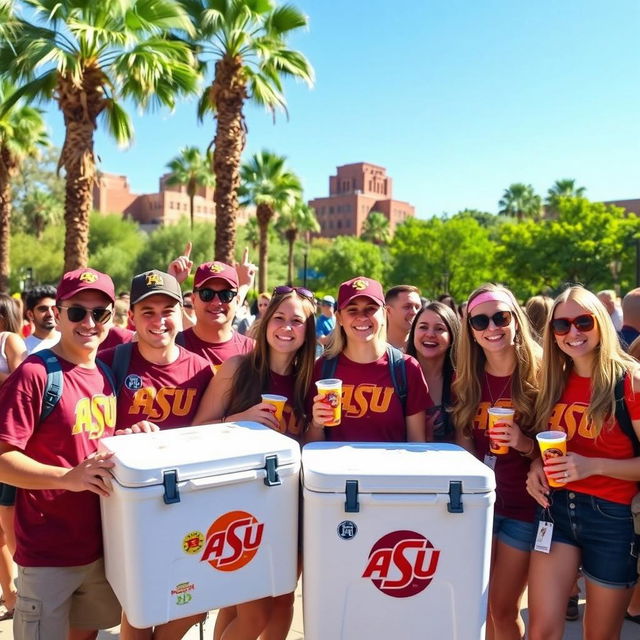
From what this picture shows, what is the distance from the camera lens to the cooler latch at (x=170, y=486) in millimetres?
2088

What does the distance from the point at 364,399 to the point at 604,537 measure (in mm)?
1263

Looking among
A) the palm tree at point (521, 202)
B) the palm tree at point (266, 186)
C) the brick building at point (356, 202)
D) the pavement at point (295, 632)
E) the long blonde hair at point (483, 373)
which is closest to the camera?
the long blonde hair at point (483, 373)

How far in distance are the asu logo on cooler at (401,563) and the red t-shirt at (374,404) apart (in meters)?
0.81

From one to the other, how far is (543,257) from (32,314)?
34404 mm

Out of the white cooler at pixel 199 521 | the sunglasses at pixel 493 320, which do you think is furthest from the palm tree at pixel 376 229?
the white cooler at pixel 199 521

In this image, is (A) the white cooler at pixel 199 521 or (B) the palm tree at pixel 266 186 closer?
(A) the white cooler at pixel 199 521

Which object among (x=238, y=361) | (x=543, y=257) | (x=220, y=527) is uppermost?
(x=543, y=257)

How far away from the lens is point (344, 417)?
9.96ft

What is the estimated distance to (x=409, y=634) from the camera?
7.43 feet

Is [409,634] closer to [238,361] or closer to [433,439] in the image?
[433,439]

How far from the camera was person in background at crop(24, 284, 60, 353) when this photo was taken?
5.04 m

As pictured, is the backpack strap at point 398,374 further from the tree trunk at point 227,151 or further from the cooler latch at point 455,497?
the tree trunk at point 227,151

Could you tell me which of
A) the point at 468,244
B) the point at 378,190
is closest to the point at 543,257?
the point at 468,244

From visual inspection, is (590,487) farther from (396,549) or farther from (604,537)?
(396,549)
